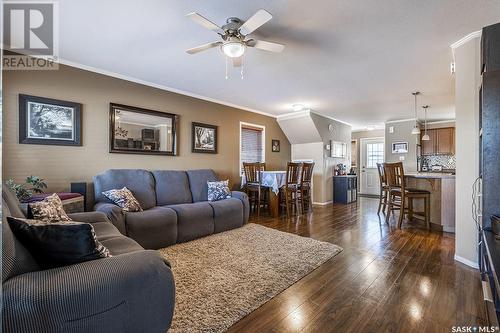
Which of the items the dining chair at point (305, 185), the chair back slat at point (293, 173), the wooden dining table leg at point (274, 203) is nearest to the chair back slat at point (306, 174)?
the dining chair at point (305, 185)

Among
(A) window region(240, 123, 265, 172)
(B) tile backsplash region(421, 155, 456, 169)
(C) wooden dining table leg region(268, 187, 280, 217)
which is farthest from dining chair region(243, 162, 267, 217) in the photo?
(B) tile backsplash region(421, 155, 456, 169)

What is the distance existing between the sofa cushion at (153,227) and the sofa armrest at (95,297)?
159 cm

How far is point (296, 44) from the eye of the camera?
2.61 meters

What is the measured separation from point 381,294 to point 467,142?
5.89ft

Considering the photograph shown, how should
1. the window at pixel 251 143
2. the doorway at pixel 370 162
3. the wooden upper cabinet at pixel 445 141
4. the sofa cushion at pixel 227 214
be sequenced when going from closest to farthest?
the sofa cushion at pixel 227 214
the window at pixel 251 143
the wooden upper cabinet at pixel 445 141
the doorway at pixel 370 162

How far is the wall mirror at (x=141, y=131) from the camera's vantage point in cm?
353

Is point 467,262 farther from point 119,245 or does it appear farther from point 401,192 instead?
point 119,245

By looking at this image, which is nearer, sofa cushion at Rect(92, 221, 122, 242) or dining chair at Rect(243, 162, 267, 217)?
sofa cushion at Rect(92, 221, 122, 242)

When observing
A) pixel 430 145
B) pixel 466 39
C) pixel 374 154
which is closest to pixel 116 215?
pixel 466 39

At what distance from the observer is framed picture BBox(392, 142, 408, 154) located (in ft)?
21.6

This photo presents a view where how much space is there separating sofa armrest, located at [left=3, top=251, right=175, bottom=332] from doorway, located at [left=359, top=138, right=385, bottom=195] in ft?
26.4

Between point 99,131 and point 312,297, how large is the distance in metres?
3.42

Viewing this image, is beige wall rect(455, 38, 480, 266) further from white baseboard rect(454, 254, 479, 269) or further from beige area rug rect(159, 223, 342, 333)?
beige area rug rect(159, 223, 342, 333)

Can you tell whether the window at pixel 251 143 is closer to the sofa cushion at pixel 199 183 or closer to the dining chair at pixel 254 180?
the dining chair at pixel 254 180
